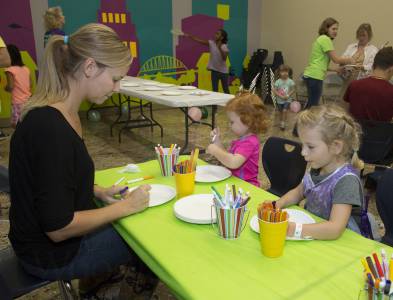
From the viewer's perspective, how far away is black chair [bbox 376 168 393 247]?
4.62 ft

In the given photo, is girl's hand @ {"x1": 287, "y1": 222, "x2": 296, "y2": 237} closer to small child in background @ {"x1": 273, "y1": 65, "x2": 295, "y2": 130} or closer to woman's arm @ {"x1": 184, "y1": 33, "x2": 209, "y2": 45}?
small child in background @ {"x1": 273, "y1": 65, "x2": 295, "y2": 130}

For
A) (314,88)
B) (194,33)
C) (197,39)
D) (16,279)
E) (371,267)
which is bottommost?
(16,279)

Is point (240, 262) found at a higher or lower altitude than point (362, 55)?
lower

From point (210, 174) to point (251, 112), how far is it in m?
0.48

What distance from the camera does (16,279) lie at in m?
1.24

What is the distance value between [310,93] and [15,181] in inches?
172

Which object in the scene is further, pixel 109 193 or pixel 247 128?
pixel 247 128

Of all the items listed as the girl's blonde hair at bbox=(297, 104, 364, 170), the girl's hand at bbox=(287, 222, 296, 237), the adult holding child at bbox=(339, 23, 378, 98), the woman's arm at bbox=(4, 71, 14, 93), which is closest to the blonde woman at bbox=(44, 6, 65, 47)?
the woman's arm at bbox=(4, 71, 14, 93)

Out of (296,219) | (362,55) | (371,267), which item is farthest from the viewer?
(362,55)

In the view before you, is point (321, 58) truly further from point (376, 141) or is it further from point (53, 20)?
point (53, 20)

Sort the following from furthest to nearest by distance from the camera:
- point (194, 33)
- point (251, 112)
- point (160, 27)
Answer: point (194, 33)
point (160, 27)
point (251, 112)

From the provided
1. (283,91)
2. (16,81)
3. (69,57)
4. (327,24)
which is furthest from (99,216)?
(283,91)

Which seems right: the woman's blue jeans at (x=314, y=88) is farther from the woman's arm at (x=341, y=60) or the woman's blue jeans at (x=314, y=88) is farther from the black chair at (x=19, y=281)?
the black chair at (x=19, y=281)

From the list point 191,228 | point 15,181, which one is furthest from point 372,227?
point 15,181
